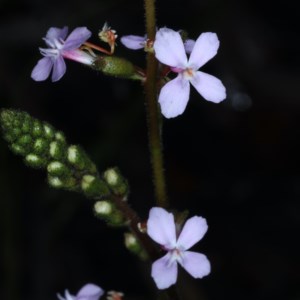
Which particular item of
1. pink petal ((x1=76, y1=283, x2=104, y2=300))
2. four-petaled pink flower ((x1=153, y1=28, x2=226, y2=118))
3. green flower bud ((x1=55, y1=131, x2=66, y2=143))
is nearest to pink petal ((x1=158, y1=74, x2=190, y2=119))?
four-petaled pink flower ((x1=153, y1=28, x2=226, y2=118))

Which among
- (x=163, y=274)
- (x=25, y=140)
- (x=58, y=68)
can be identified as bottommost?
(x=163, y=274)

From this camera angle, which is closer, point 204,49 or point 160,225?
point 160,225

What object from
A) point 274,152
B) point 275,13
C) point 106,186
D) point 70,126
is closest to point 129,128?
point 70,126

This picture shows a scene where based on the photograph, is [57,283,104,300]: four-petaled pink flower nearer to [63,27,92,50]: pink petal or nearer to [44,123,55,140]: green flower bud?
[44,123,55,140]: green flower bud

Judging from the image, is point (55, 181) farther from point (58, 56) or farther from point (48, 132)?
point (58, 56)

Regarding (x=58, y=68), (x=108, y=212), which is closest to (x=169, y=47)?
(x=58, y=68)

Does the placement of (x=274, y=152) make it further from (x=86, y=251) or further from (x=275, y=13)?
(x=86, y=251)

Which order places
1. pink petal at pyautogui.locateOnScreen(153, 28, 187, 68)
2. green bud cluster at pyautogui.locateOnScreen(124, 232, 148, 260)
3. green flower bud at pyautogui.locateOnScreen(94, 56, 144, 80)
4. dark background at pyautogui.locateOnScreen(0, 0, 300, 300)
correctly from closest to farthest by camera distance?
pink petal at pyautogui.locateOnScreen(153, 28, 187, 68)
green flower bud at pyautogui.locateOnScreen(94, 56, 144, 80)
green bud cluster at pyautogui.locateOnScreen(124, 232, 148, 260)
dark background at pyautogui.locateOnScreen(0, 0, 300, 300)

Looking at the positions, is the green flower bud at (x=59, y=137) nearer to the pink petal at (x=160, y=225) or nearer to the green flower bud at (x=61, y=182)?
the green flower bud at (x=61, y=182)
